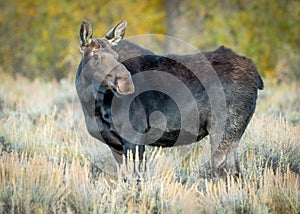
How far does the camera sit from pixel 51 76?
52.5 ft

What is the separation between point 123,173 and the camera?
19.9 feet

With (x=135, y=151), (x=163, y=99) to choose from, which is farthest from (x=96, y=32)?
(x=135, y=151)

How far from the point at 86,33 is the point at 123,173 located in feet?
5.44

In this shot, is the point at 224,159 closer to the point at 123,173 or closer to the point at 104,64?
the point at 123,173

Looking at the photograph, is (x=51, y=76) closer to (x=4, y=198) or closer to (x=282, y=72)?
(x=282, y=72)

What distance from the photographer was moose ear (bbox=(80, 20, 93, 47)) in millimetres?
5953

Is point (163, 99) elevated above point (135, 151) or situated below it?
above

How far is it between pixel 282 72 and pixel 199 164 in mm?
10208

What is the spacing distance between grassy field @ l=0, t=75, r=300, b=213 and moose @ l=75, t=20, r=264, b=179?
347mm

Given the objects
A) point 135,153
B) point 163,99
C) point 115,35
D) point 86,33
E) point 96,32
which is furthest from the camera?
point 96,32

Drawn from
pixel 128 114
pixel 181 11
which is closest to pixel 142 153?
pixel 128 114

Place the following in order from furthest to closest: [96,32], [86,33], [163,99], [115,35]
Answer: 1. [96,32]
2. [115,35]
3. [163,99]
4. [86,33]

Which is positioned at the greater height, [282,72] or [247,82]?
[282,72]

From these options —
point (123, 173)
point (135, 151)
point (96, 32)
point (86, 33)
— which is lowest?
point (123, 173)
